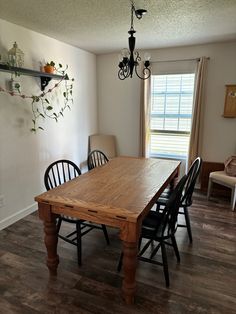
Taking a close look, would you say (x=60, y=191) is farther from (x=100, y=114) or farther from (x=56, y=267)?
(x=100, y=114)

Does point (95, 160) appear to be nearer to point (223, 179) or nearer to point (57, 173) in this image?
point (57, 173)

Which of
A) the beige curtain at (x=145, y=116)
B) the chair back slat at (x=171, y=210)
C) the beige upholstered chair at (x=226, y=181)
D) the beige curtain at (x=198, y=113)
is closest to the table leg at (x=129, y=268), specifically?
the chair back slat at (x=171, y=210)

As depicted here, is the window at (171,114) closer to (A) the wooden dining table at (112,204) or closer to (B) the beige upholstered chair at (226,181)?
(B) the beige upholstered chair at (226,181)

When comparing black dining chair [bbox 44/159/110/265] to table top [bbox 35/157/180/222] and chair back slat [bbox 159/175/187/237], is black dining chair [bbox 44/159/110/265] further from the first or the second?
chair back slat [bbox 159/175/187/237]

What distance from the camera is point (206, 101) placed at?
12.7 ft

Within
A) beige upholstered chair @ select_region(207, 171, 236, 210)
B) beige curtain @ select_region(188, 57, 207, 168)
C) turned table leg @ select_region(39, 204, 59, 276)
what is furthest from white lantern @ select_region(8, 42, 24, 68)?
beige upholstered chair @ select_region(207, 171, 236, 210)

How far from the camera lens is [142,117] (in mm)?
4211

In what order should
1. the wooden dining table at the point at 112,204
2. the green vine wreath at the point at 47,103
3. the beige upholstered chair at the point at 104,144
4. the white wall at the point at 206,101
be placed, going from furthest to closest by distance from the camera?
the beige upholstered chair at the point at 104,144
the white wall at the point at 206,101
the green vine wreath at the point at 47,103
the wooden dining table at the point at 112,204

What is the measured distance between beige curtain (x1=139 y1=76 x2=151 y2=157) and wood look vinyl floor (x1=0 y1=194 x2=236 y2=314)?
1928mm

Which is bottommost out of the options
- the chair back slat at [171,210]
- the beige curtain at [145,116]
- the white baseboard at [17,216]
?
the white baseboard at [17,216]

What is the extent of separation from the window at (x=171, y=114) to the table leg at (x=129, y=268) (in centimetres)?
289

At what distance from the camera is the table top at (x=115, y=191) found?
1.65 metres

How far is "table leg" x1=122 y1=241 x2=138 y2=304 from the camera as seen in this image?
1.60 metres

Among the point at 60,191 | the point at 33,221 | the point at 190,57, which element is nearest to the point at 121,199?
the point at 60,191
